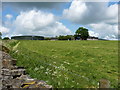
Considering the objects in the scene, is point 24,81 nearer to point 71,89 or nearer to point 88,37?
point 71,89

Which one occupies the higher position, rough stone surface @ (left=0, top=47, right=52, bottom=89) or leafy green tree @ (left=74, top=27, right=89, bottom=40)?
leafy green tree @ (left=74, top=27, right=89, bottom=40)

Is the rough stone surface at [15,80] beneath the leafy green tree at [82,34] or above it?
beneath

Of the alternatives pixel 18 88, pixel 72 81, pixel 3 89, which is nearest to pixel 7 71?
pixel 3 89

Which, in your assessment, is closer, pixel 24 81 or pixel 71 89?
pixel 71 89

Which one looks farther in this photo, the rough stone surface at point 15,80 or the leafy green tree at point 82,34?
the leafy green tree at point 82,34

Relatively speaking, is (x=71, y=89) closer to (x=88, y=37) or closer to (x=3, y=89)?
(x=3, y=89)

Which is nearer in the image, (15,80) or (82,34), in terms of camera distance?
(15,80)

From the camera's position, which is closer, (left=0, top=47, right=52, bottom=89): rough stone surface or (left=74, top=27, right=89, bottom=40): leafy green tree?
(left=0, top=47, right=52, bottom=89): rough stone surface

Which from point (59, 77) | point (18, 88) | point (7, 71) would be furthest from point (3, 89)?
point (59, 77)

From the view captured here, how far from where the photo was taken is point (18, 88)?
7070 mm

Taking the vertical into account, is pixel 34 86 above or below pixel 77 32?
below

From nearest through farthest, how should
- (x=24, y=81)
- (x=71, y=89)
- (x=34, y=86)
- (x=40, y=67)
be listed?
(x=34, y=86)
(x=71, y=89)
(x=24, y=81)
(x=40, y=67)

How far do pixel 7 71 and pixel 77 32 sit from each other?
119 m

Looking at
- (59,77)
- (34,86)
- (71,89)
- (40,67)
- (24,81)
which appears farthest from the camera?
(40,67)
